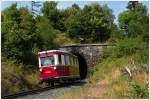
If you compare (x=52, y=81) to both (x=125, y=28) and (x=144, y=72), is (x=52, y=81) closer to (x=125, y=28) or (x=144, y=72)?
(x=144, y=72)

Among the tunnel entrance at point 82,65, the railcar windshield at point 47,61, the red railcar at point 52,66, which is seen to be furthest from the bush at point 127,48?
the railcar windshield at point 47,61

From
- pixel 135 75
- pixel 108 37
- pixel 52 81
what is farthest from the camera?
pixel 108 37

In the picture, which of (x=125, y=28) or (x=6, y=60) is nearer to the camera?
(x=6, y=60)

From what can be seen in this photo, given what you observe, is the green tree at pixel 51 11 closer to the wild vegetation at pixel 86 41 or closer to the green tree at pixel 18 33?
the wild vegetation at pixel 86 41

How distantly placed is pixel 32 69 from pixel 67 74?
1599 mm

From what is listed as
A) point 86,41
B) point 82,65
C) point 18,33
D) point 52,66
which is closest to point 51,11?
point 86,41

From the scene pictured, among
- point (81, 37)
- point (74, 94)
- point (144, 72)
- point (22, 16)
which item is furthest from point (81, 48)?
point (74, 94)

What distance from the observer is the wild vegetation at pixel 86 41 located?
14.4 m

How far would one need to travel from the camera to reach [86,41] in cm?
3200

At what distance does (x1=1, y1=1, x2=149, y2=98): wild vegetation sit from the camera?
47.1 ft

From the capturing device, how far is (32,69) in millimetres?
21250

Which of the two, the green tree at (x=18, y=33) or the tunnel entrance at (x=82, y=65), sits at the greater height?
the green tree at (x=18, y=33)

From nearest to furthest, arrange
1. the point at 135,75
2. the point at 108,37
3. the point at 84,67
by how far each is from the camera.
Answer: the point at 135,75, the point at 108,37, the point at 84,67

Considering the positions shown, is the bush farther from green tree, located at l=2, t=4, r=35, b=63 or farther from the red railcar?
green tree, located at l=2, t=4, r=35, b=63
